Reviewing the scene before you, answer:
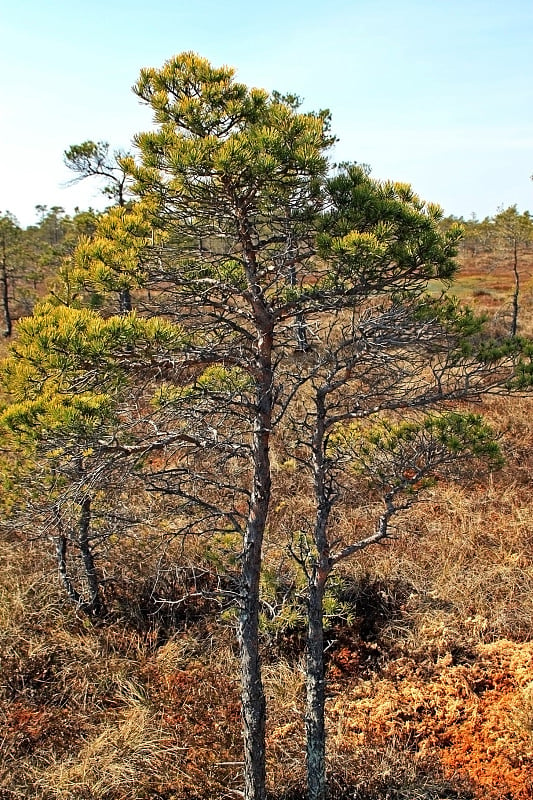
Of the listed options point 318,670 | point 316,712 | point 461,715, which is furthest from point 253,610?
point 461,715

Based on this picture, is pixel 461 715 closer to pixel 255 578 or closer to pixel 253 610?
pixel 253 610

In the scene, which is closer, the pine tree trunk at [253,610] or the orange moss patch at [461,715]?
the pine tree trunk at [253,610]

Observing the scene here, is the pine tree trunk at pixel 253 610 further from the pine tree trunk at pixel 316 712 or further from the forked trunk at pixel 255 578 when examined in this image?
the pine tree trunk at pixel 316 712

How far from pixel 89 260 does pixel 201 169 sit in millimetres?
875

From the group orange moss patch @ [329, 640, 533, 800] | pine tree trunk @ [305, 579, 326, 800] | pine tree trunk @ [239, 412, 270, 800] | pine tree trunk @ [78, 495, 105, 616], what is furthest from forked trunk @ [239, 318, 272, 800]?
pine tree trunk @ [78, 495, 105, 616]

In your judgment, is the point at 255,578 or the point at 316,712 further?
the point at 316,712

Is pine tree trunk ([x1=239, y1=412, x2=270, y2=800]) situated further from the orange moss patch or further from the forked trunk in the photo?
the orange moss patch

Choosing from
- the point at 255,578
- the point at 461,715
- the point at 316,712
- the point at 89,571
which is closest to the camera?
the point at 255,578

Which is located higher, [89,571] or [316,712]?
[89,571]

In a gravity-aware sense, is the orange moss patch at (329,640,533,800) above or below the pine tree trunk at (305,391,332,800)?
below

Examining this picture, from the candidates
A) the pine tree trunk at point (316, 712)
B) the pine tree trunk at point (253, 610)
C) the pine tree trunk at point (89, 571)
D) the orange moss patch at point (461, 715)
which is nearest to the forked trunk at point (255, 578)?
the pine tree trunk at point (253, 610)

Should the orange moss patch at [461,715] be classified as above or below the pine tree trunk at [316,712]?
below

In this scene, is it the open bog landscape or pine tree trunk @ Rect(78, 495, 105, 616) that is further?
pine tree trunk @ Rect(78, 495, 105, 616)

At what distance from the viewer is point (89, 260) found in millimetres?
3102
